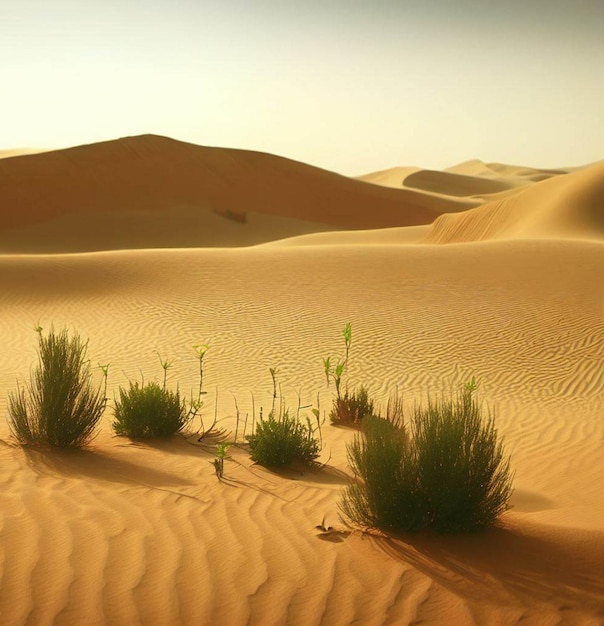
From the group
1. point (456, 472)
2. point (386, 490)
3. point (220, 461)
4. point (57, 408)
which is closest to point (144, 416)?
point (57, 408)

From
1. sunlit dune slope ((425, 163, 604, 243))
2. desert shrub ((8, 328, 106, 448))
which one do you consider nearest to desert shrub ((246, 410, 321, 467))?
desert shrub ((8, 328, 106, 448))

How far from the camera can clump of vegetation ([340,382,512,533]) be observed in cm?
497

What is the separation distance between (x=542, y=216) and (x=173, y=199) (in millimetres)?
29375

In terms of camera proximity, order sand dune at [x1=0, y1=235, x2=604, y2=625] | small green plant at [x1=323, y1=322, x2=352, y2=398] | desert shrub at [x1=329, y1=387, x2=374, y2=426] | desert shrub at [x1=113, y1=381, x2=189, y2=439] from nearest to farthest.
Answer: sand dune at [x1=0, y1=235, x2=604, y2=625]
desert shrub at [x1=113, y1=381, x2=189, y2=439]
small green plant at [x1=323, y1=322, x2=352, y2=398]
desert shrub at [x1=329, y1=387, x2=374, y2=426]

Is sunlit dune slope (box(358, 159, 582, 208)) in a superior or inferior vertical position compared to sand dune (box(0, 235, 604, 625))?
superior

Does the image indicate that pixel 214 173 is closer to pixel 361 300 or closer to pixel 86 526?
pixel 361 300

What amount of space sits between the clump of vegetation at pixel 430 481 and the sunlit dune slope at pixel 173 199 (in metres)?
41.3

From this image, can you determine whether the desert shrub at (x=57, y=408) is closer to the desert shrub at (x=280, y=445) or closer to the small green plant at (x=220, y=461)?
the small green plant at (x=220, y=461)

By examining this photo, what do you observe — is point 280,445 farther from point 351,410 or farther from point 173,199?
point 173,199

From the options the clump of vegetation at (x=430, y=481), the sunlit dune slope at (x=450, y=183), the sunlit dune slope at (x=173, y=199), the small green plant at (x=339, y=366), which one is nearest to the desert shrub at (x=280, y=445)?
the small green plant at (x=339, y=366)

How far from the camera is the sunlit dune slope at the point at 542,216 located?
30984 mm

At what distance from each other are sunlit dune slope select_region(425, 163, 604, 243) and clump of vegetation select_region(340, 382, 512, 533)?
84.5 feet

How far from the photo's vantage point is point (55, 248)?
44.4 m

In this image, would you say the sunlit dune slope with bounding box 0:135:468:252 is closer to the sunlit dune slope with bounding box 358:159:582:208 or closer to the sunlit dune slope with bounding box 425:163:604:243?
the sunlit dune slope with bounding box 358:159:582:208
